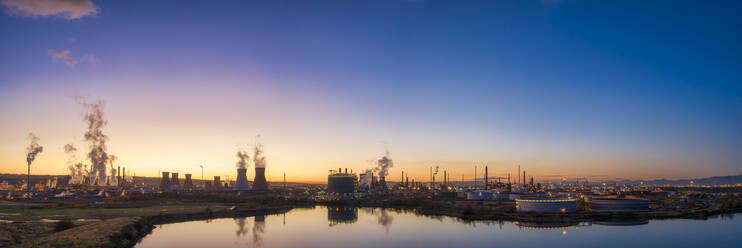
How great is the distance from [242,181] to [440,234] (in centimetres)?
8158

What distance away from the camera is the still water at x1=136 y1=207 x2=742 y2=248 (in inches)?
1615

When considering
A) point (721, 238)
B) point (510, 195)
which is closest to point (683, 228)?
point (721, 238)

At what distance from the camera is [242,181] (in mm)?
119312

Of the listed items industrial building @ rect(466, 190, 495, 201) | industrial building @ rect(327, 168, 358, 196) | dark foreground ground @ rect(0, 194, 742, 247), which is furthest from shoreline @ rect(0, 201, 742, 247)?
industrial building @ rect(327, 168, 358, 196)

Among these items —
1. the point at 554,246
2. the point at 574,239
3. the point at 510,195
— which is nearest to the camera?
the point at 554,246

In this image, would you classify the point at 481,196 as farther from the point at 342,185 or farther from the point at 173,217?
the point at 173,217

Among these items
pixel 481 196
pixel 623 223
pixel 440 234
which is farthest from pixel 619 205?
pixel 481 196

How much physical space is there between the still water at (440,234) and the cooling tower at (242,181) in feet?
188

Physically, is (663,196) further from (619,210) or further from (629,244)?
(629,244)

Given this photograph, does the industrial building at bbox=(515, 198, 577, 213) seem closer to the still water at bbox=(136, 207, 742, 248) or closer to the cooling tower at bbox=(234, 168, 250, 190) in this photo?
the still water at bbox=(136, 207, 742, 248)

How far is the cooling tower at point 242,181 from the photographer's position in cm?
11806

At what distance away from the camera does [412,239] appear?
4459 centimetres

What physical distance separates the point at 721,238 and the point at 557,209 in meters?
22.0

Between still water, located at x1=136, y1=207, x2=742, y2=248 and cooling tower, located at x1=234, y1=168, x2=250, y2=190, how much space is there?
57.3 metres
